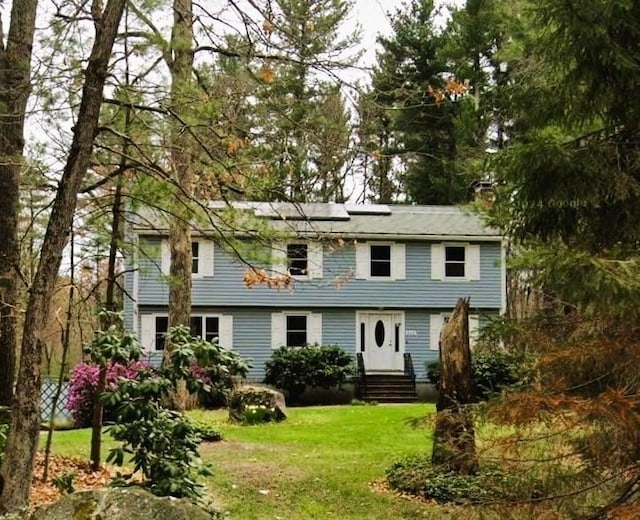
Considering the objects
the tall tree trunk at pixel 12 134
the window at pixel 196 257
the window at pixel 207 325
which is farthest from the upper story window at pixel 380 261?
the tall tree trunk at pixel 12 134

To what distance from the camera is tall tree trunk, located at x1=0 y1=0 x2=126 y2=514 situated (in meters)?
5.45

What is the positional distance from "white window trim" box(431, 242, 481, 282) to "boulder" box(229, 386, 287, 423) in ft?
28.4

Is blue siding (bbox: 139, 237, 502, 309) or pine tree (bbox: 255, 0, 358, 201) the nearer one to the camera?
pine tree (bbox: 255, 0, 358, 201)

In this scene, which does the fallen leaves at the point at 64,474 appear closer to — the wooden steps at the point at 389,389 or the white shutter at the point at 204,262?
the wooden steps at the point at 389,389

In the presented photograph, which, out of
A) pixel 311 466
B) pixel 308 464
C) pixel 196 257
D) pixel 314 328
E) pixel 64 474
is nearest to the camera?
pixel 64 474

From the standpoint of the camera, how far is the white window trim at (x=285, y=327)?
22266 millimetres

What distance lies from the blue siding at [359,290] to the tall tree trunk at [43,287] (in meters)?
16.1

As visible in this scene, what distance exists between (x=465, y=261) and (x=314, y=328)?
5.13 meters

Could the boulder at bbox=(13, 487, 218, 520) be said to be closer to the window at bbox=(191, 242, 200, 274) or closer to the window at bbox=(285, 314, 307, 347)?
the window at bbox=(191, 242, 200, 274)

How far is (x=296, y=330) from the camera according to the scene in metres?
22.5

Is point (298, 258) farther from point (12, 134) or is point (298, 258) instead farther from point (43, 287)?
point (43, 287)

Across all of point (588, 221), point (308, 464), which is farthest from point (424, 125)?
point (588, 221)

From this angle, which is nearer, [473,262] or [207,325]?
[207,325]

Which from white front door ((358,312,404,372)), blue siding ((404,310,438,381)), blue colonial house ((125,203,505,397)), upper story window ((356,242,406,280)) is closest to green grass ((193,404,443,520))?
blue colonial house ((125,203,505,397))
